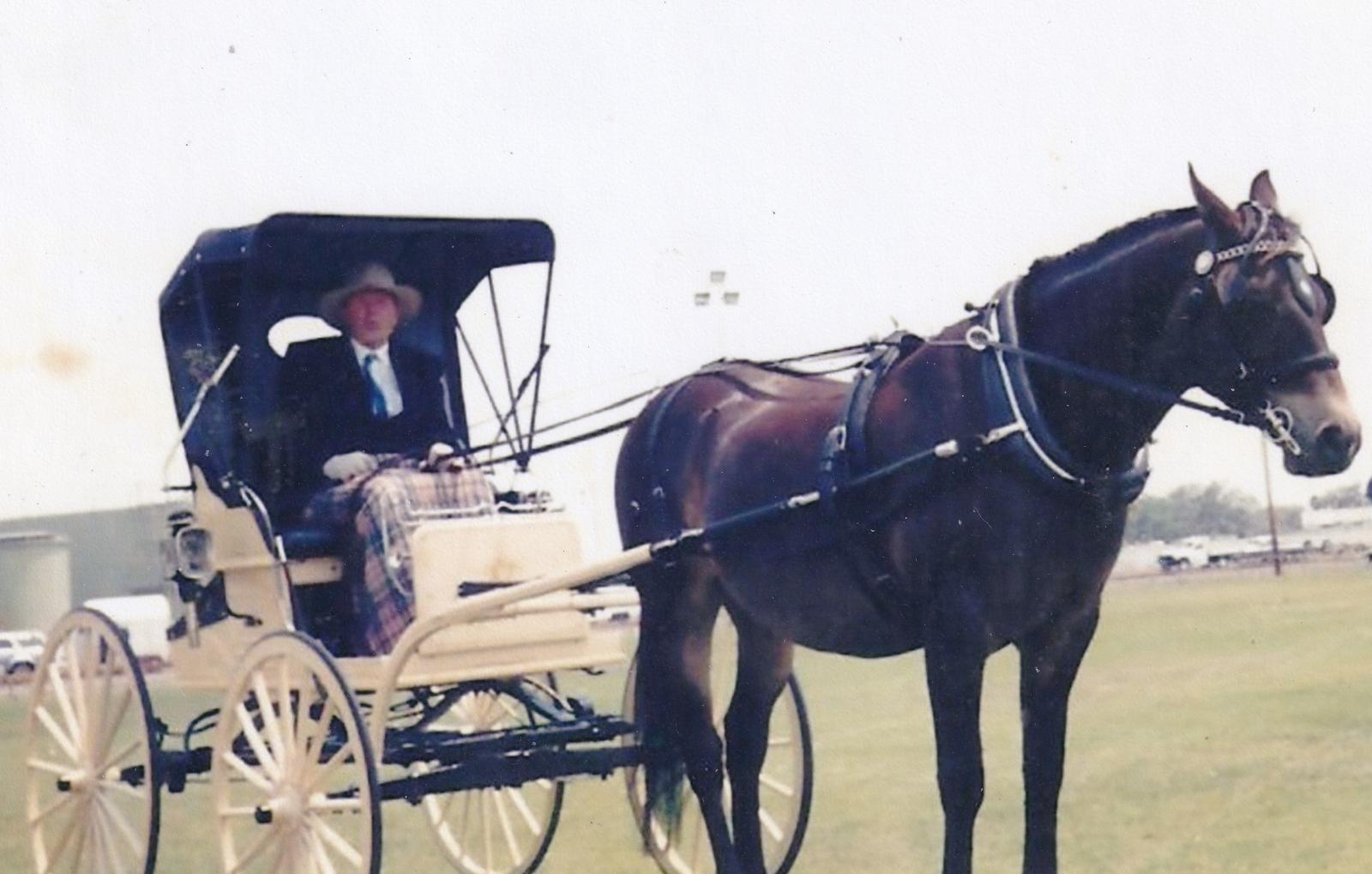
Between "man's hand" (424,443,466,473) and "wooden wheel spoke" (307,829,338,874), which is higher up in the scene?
"man's hand" (424,443,466,473)

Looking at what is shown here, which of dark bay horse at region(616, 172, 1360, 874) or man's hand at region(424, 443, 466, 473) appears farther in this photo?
man's hand at region(424, 443, 466, 473)

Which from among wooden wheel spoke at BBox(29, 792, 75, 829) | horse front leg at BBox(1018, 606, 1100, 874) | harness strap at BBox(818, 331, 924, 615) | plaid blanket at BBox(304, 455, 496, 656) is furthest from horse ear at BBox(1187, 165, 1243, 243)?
wooden wheel spoke at BBox(29, 792, 75, 829)

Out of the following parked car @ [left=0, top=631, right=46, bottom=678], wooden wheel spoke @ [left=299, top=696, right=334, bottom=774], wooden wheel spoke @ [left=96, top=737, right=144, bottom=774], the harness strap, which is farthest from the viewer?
parked car @ [left=0, top=631, right=46, bottom=678]

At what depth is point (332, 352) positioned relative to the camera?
6.62 m

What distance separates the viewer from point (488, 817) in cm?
697

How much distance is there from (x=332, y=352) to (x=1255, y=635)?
9.86 metres

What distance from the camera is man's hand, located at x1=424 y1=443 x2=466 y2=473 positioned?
19.9ft

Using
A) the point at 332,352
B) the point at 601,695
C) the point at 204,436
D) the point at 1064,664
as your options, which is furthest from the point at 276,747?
the point at 601,695

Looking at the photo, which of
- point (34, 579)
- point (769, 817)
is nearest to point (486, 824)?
point (769, 817)

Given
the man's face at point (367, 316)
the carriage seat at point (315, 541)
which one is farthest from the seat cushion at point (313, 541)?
the man's face at point (367, 316)

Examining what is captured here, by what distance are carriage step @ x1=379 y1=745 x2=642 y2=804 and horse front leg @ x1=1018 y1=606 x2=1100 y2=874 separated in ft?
5.32

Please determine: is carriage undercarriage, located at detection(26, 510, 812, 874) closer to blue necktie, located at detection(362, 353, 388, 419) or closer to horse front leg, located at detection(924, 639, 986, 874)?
blue necktie, located at detection(362, 353, 388, 419)

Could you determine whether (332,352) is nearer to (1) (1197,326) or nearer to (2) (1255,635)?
(1) (1197,326)

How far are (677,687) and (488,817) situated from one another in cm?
158
